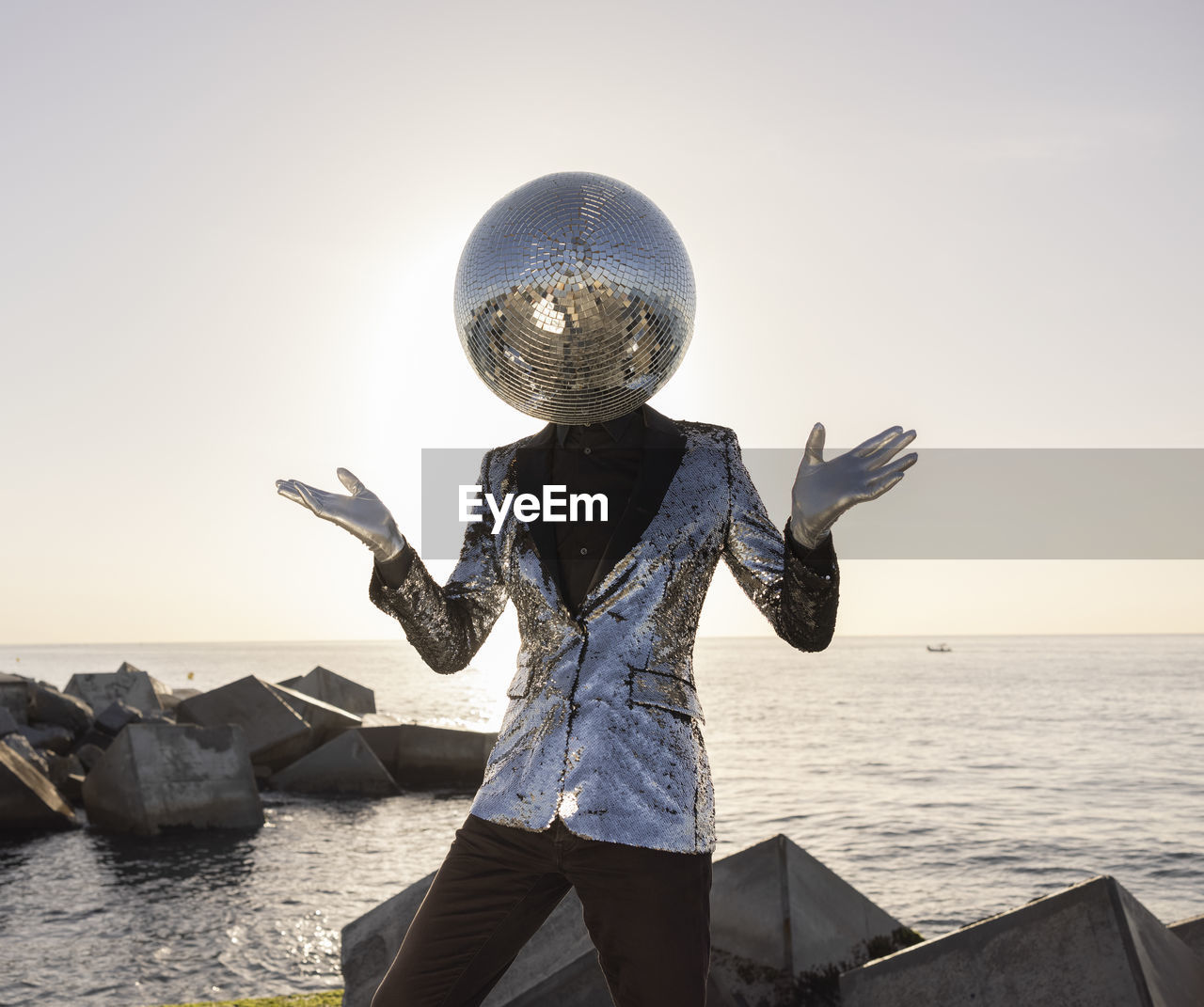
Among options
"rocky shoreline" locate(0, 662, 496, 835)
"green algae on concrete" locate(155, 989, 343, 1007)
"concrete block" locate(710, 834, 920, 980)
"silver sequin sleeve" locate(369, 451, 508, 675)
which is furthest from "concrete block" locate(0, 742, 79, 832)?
"silver sequin sleeve" locate(369, 451, 508, 675)

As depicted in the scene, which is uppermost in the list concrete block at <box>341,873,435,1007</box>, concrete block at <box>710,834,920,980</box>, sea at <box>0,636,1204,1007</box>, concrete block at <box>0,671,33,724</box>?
concrete block at <box>710,834,920,980</box>

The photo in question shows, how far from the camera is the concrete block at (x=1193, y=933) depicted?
14.1 feet

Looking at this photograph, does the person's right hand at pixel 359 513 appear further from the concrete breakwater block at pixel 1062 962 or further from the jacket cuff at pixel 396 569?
the concrete breakwater block at pixel 1062 962

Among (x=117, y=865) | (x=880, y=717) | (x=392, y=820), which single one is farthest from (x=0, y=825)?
(x=880, y=717)

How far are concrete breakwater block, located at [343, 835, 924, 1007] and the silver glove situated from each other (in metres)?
2.82

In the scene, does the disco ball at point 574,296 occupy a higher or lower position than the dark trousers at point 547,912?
higher

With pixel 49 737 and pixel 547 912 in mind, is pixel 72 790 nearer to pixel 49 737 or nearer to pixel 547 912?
pixel 49 737

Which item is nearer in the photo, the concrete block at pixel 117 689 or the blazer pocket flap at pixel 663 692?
the blazer pocket flap at pixel 663 692

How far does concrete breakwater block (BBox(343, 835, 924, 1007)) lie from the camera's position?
4324mm

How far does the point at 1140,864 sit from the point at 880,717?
83.3 ft

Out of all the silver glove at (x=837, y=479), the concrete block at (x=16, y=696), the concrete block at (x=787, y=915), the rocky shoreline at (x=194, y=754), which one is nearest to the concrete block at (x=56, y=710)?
the rocky shoreline at (x=194, y=754)

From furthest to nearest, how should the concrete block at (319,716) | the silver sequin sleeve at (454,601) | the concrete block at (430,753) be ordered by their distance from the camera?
the concrete block at (319,716)
the concrete block at (430,753)
the silver sequin sleeve at (454,601)

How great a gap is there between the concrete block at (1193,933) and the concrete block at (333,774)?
13408mm

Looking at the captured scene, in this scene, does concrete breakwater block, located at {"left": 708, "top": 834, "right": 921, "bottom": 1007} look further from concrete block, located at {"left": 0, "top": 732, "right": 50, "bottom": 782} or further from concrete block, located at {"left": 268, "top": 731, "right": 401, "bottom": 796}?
concrete block, located at {"left": 268, "top": 731, "right": 401, "bottom": 796}
